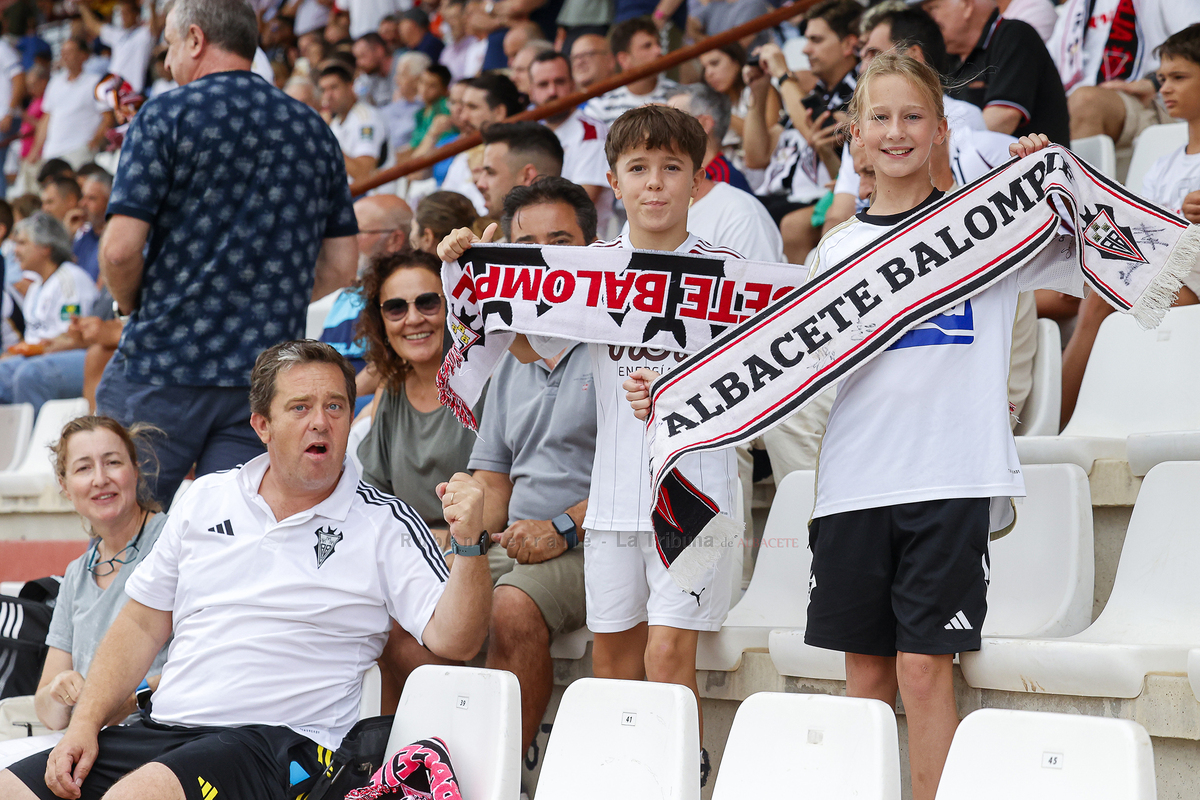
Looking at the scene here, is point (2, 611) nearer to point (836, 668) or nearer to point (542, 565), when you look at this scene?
point (542, 565)

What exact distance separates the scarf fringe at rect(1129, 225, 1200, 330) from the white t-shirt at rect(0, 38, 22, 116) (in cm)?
1225

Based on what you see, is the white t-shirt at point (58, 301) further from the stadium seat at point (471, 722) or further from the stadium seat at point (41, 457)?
the stadium seat at point (471, 722)

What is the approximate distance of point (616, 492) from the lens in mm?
2654

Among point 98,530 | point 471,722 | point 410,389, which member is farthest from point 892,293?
point 98,530

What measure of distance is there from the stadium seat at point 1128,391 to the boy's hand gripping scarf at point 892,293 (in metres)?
0.82

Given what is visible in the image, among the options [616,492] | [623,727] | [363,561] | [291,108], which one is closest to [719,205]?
[291,108]

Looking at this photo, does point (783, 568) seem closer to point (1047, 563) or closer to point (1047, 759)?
Result: point (1047, 563)

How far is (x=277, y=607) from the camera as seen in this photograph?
2.66 meters

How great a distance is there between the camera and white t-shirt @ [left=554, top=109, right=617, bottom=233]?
5559 mm

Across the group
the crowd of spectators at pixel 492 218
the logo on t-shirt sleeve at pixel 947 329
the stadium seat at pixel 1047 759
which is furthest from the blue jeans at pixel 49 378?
the stadium seat at pixel 1047 759

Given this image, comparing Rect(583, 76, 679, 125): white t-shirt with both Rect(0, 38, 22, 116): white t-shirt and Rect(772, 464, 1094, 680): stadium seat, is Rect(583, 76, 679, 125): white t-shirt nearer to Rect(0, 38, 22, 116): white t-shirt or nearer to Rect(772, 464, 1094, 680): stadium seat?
Rect(772, 464, 1094, 680): stadium seat

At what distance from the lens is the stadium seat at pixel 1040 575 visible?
2633mm

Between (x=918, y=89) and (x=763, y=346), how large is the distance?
1.93 feet

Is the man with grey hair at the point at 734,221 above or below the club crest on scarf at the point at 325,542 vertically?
above
